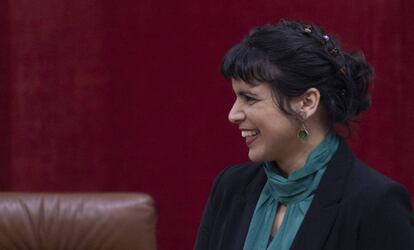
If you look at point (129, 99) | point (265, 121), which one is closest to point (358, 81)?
point (265, 121)

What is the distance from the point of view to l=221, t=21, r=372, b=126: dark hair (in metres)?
1.39

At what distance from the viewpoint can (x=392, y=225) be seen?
131 centimetres

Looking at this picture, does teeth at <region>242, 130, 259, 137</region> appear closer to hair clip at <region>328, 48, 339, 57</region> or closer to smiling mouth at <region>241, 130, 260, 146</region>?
smiling mouth at <region>241, 130, 260, 146</region>

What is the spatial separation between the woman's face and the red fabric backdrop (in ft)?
3.72

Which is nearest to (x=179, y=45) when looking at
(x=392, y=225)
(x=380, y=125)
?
(x=380, y=125)

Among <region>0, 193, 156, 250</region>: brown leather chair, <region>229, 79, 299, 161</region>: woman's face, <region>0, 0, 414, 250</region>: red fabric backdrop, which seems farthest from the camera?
<region>0, 0, 414, 250</region>: red fabric backdrop

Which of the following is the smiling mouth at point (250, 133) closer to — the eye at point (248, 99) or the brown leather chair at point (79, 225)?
the eye at point (248, 99)

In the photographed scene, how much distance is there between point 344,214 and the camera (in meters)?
1.36

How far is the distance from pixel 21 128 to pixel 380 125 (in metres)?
1.08

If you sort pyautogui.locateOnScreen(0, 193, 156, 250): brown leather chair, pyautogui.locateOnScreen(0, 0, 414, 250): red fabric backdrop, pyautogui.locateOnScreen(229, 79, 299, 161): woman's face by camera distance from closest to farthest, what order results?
pyautogui.locateOnScreen(229, 79, 299, 161): woman's face < pyautogui.locateOnScreen(0, 193, 156, 250): brown leather chair < pyautogui.locateOnScreen(0, 0, 414, 250): red fabric backdrop

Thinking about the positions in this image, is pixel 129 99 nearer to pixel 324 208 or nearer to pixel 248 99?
pixel 248 99

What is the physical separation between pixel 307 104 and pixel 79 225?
907mm

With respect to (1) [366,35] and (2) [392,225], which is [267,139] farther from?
(1) [366,35]

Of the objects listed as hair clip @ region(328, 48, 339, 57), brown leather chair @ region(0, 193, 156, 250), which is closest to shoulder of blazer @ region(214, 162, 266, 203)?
hair clip @ region(328, 48, 339, 57)
